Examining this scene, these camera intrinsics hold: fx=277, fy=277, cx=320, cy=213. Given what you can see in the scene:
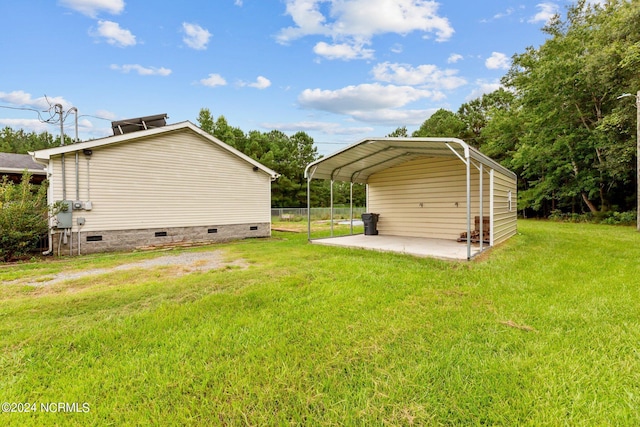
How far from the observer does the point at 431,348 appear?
2.22m

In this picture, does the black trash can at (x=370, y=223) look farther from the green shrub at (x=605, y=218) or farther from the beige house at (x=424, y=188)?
the green shrub at (x=605, y=218)

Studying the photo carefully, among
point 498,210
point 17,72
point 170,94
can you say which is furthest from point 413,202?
point 17,72

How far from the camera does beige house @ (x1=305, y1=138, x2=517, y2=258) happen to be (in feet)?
25.5

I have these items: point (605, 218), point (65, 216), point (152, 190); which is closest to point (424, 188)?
point (152, 190)

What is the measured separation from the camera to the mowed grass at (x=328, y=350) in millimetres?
1569

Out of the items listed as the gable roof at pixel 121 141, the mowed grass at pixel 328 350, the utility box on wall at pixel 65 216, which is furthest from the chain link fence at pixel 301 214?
the mowed grass at pixel 328 350

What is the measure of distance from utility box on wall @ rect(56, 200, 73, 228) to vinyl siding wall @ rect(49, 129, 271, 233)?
0.41ft

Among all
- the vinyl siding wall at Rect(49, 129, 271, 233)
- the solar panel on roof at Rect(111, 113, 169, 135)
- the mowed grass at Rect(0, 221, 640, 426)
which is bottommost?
the mowed grass at Rect(0, 221, 640, 426)

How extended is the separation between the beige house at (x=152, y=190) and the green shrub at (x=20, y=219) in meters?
0.32

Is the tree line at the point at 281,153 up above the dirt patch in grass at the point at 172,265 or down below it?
above

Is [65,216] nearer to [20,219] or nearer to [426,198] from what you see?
[20,219]

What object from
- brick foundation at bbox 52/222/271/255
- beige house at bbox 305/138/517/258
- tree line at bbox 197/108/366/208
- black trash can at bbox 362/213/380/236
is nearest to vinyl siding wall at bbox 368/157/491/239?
beige house at bbox 305/138/517/258

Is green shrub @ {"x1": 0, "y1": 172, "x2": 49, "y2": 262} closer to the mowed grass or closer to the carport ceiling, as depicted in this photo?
the mowed grass

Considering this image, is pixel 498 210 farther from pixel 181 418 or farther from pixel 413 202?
pixel 181 418
